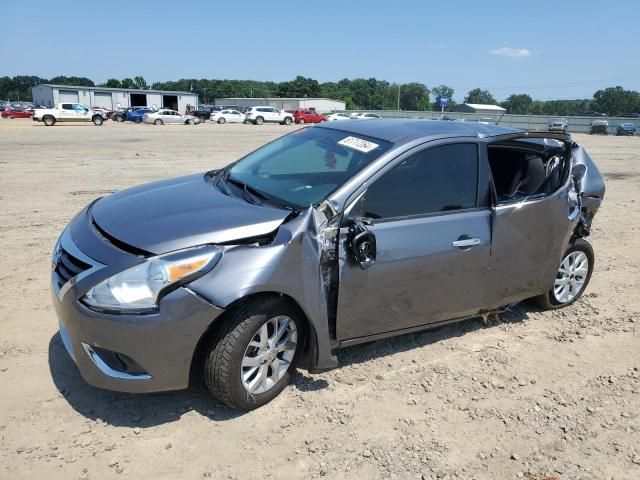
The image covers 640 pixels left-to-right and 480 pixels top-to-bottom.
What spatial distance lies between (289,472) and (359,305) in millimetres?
1114

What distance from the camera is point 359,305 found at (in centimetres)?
341

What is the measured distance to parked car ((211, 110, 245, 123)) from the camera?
173ft

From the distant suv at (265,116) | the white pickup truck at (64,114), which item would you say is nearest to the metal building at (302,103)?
the distant suv at (265,116)

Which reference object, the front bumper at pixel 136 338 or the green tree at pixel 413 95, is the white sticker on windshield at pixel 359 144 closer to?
the front bumper at pixel 136 338

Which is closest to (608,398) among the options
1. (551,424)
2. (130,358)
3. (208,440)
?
(551,424)

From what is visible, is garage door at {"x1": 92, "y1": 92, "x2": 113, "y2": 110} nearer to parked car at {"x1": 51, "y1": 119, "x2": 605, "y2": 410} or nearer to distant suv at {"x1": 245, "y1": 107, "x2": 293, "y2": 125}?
distant suv at {"x1": 245, "y1": 107, "x2": 293, "y2": 125}

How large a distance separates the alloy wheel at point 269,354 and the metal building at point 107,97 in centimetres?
7748

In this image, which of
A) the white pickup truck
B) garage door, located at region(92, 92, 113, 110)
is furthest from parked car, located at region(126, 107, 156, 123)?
garage door, located at region(92, 92, 113, 110)

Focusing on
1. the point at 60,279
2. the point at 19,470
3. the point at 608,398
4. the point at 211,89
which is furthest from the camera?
the point at 211,89

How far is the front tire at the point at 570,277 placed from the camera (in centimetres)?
493

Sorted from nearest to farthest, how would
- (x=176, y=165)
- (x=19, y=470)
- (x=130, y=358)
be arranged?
(x=19, y=470), (x=130, y=358), (x=176, y=165)

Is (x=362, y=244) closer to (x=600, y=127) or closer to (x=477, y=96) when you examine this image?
(x=600, y=127)

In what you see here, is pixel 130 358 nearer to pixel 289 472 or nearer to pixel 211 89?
pixel 289 472

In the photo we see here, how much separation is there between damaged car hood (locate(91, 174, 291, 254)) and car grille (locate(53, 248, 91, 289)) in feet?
0.77
